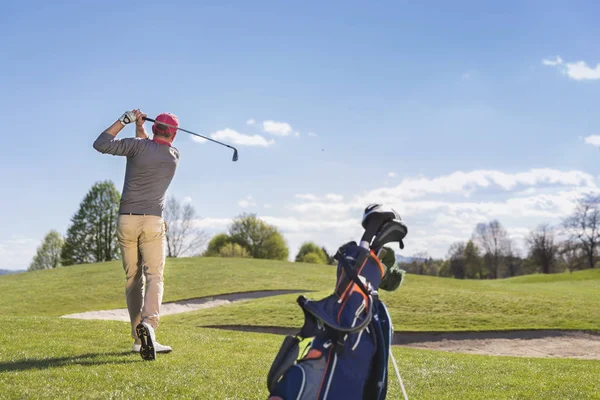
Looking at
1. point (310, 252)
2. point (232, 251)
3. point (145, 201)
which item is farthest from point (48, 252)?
point (145, 201)

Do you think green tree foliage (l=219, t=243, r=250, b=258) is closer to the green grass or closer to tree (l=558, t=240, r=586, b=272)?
tree (l=558, t=240, r=586, b=272)

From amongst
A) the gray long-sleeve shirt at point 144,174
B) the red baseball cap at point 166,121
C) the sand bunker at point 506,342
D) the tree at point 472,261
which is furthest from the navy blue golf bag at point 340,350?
the tree at point 472,261

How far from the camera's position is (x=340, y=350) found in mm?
3365

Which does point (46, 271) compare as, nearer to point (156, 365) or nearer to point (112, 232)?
point (112, 232)

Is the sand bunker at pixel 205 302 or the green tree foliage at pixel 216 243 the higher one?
the green tree foliage at pixel 216 243

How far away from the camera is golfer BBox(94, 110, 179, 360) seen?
7.27m

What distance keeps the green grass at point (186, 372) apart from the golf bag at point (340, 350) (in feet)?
8.27

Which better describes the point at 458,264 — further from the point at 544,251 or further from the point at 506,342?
the point at 506,342

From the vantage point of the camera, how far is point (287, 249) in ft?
296

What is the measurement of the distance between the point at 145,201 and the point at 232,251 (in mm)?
74126

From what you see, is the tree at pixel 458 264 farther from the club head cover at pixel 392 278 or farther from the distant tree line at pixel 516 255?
the club head cover at pixel 392 278

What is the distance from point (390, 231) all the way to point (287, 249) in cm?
8672

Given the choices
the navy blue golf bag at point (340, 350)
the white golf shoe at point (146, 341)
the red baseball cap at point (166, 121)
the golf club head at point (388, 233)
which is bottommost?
the white golf shoe at point (146, 341)

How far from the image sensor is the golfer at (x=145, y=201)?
286 inches
